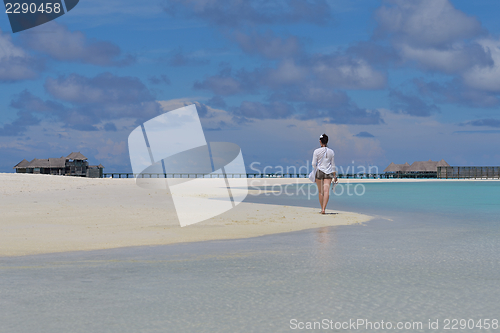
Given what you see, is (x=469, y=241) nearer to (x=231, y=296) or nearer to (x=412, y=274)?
(x=412, y=274)

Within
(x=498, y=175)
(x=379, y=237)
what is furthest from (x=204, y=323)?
(x=498, y=175)

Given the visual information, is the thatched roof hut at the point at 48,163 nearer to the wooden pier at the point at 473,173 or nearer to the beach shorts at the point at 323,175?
the wooden pier at the point at 473,173

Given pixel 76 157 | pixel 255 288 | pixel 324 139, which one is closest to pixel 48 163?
pixel 76 157

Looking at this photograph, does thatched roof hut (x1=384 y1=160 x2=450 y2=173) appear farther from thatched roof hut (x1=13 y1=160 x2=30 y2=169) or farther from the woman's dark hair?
the woman's dark hair

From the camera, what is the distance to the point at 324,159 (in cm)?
1368

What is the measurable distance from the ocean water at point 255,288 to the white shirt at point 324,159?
15.8 ft

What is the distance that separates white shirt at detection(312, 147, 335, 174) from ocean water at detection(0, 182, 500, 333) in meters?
4.80

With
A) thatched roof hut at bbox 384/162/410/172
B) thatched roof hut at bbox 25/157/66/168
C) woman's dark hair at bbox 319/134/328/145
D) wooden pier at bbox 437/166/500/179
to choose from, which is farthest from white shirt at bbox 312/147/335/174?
thatched roof hut at bbox 384/162/410/172

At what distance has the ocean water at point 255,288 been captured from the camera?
4.20m

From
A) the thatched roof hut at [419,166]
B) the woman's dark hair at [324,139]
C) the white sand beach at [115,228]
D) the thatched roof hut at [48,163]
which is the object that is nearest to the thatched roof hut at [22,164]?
the thatched roof hut at [48,163]

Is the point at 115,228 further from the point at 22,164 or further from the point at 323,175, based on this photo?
the point at 22,164

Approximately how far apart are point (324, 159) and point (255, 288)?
868 centimetres

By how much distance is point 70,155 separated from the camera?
12550cm

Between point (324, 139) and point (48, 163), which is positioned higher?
point (48, 163)
